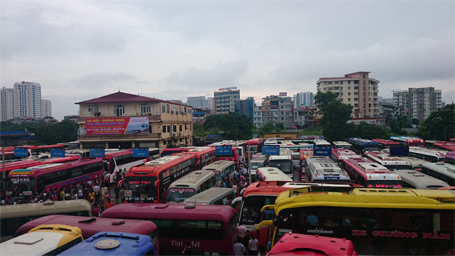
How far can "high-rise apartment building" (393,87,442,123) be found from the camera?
10162 centimetres

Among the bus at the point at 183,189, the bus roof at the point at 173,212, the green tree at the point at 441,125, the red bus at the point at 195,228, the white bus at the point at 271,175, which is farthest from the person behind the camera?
the green tree at the point at 441,125

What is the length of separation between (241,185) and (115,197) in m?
7.88

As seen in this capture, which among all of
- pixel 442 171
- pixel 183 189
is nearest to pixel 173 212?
pixel 183 189

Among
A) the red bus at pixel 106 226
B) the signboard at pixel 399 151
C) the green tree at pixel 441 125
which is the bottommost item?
the red bus at pixel 106 226

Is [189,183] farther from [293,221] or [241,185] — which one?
[293,221]

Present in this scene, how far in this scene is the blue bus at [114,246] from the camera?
5.07 meters

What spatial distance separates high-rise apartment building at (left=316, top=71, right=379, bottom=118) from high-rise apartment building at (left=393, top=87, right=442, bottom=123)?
36.5 meters

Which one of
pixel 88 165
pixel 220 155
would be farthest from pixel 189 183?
pixel 220 155

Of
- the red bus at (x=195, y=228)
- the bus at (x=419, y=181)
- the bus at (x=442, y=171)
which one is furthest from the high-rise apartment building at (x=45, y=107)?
the bus at (x=419, y=181)

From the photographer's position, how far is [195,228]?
8117 millimetres

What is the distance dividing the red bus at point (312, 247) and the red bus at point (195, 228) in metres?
3.45

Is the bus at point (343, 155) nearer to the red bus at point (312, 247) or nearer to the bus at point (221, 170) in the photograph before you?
the bus at point (221, 170)

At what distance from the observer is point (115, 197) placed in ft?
57.0

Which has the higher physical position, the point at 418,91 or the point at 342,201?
the point at 418,91
